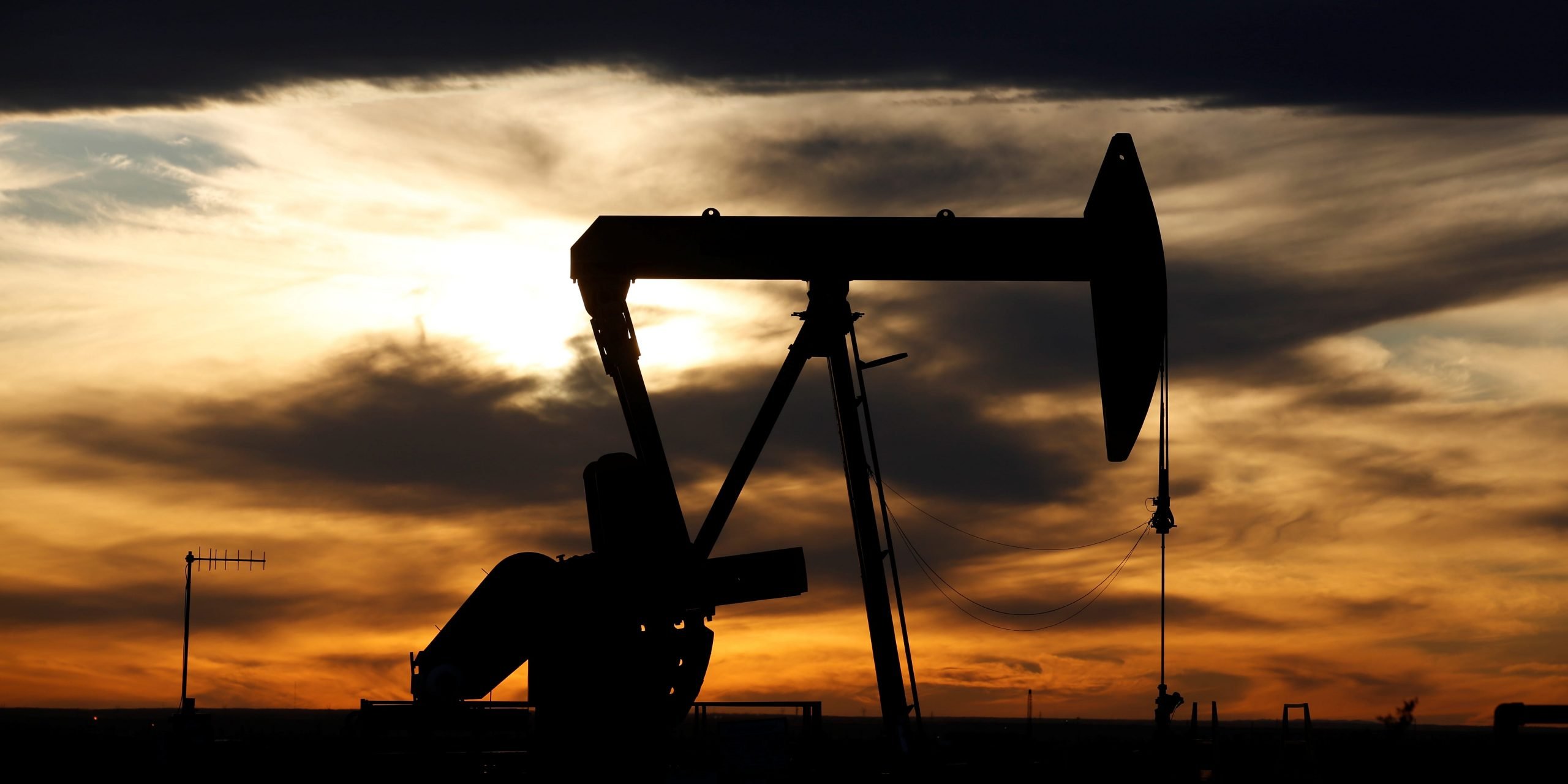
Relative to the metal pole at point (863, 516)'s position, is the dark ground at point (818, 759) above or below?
below

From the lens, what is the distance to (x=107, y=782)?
20172 mm

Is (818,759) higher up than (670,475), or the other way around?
(670,475)

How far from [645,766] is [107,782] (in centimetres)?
1144

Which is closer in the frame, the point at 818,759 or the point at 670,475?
the point at 670,475

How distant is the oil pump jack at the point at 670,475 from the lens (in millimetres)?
12117

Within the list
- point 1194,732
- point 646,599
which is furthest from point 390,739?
point 1194,732

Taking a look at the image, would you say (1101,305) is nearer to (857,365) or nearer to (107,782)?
(857,365)

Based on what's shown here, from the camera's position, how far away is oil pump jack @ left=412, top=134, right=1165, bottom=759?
1212 centimetres

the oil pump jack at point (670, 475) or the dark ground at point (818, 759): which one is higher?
the oil pump jack at point (670, 475)

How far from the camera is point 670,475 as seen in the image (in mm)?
12664

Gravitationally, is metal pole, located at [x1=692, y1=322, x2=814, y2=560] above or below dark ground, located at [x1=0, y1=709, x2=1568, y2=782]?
above

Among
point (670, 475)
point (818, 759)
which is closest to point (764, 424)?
point (670, 475)

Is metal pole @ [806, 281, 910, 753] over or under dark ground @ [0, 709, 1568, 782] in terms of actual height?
over

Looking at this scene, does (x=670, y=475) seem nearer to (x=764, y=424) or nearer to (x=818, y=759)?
(x=764, y=424)
